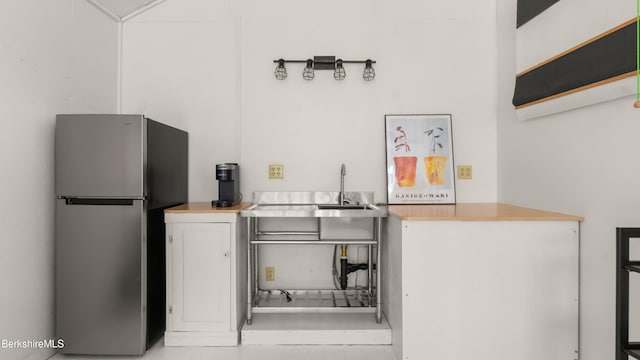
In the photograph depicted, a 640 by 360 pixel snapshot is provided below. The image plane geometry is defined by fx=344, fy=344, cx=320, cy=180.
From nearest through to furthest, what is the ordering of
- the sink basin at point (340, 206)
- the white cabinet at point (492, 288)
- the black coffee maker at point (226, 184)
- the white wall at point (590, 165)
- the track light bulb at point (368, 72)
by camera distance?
the white wall at point (590, 165) < the white cabinet at point (492, 288) < the black coffee maker at point (226, 184) < the sink basin at point (340, 206) < the track light bulb at point (368, 72)

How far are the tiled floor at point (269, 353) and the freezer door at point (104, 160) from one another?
1.00 metres

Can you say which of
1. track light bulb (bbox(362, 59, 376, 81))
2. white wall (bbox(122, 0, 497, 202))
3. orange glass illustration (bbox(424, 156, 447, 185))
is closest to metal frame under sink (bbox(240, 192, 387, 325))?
white wall (bbox(122, 0, 497, 202))

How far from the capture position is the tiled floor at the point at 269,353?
6.88 feet

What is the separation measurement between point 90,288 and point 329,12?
2.59 m

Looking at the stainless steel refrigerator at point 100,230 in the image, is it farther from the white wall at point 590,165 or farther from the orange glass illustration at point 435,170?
the white wall at point 590,165

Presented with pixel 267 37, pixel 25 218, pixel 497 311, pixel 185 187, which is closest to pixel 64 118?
pixel 25 218

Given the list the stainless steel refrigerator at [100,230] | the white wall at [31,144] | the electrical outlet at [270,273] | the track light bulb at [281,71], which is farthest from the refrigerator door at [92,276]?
the track light bulb at [281,71]

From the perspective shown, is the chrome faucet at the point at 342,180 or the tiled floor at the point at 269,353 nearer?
the tiled floor at the point at 269,353

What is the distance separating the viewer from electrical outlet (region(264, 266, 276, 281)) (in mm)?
2777

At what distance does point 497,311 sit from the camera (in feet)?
5.98

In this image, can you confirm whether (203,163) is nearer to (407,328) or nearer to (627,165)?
(407,328)

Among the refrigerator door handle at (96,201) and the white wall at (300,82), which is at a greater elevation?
the white wall at (300,82)

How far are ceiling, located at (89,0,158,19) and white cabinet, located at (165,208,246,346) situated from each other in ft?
5.58

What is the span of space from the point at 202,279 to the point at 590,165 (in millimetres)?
2301
